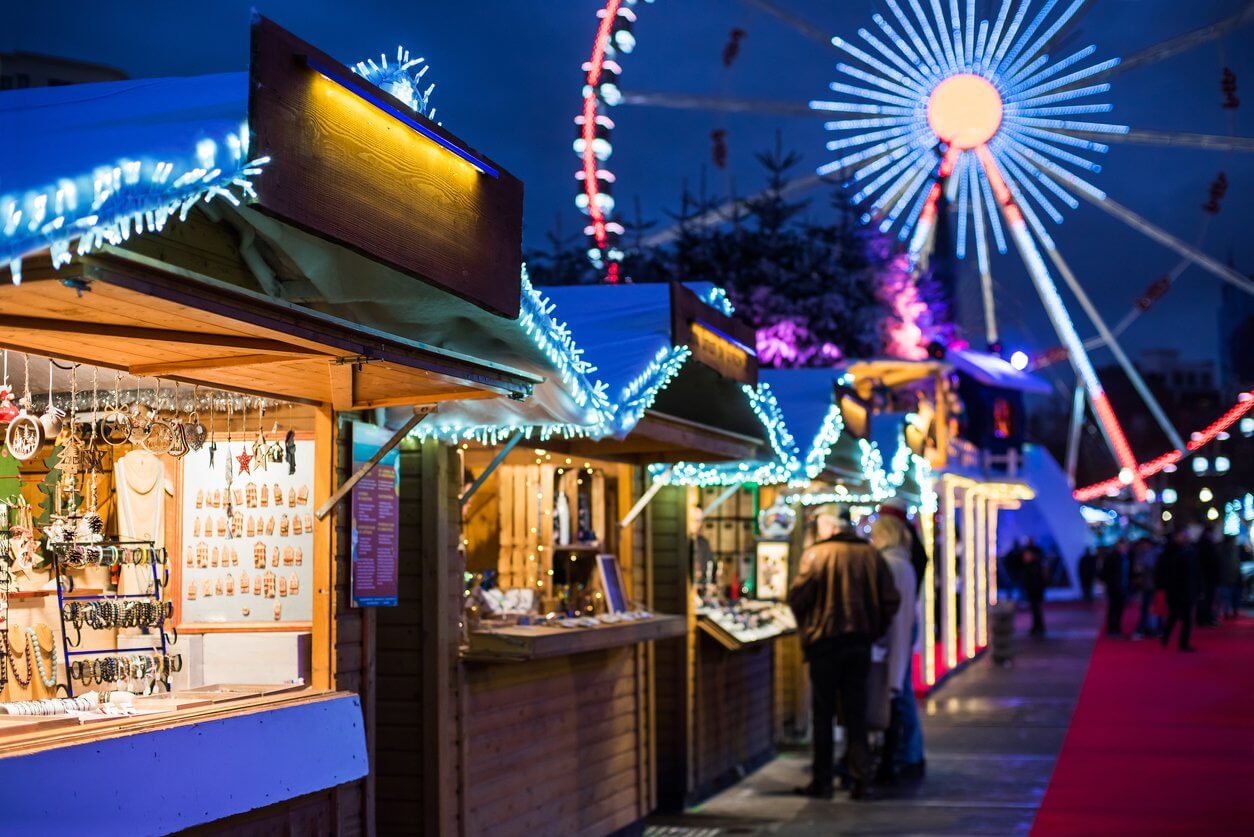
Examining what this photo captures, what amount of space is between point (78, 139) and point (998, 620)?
19.8 metres

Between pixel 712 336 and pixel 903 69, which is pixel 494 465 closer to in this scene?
pixel 712 336

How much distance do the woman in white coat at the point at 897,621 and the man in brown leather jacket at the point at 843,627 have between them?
1.58 feet

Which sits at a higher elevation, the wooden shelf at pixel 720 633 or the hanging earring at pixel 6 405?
the hanging earring at pixel 6 405

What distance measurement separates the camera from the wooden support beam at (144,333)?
4.19 metres

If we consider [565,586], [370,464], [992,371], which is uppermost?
[992,371]

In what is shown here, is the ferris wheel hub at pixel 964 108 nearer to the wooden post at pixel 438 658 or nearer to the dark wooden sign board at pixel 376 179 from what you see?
the wooden post at pixel 438 658

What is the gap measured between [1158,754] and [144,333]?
391 inches

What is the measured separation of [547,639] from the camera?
7207 mm

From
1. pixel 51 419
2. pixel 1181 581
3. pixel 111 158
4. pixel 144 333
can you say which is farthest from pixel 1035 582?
pixel 111 158

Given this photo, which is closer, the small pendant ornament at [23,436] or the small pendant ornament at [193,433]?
the small pendant ornament at [23,436]

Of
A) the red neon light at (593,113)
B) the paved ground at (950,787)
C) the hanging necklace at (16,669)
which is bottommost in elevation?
the paved ground at (950,787)

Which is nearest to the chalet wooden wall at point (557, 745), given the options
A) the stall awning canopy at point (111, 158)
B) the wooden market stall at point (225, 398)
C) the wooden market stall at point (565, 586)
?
the wooden market stall at point (565, 586)

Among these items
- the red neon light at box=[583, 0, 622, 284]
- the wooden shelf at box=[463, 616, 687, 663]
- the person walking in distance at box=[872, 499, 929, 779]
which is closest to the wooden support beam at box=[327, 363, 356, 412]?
the wooden shelf at box=[463, 616, 687, 663]

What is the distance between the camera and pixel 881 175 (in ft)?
65.4
